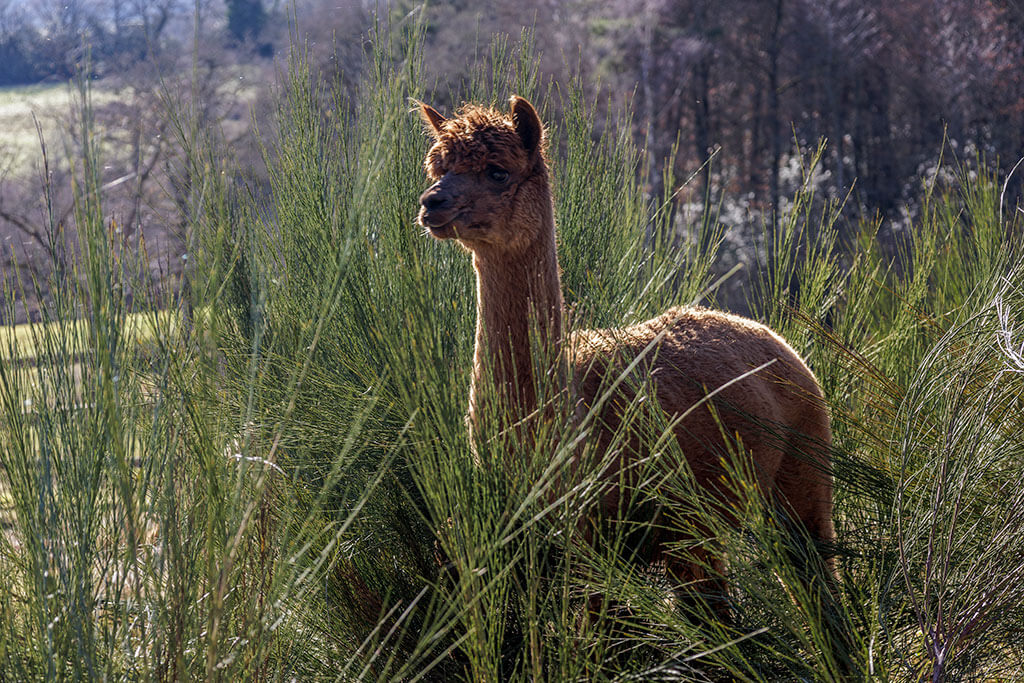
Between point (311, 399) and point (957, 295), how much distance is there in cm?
242

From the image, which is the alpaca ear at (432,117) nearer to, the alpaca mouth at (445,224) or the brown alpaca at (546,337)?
the brown alpaca at (546,337)

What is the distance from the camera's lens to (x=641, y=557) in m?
2.32

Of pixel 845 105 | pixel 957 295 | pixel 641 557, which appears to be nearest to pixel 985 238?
pixel 957 295

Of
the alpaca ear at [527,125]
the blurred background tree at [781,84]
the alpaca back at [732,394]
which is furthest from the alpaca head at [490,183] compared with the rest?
the blurred background tree at [781,84]

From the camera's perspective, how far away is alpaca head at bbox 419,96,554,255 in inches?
97.3

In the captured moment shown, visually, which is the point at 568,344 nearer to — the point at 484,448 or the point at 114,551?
the point at 484,448

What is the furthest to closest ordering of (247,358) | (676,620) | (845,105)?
(845,105) → (247,358) → (676,620)

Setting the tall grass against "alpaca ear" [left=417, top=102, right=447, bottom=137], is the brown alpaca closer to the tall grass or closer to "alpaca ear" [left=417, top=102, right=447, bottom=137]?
"alpaca ear" [left=417, top=102, right=447, bottom=137]

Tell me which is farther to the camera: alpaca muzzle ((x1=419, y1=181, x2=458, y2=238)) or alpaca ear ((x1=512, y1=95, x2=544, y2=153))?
alpaca ear ((x1=512, y1=95, x2=544, y2=153))

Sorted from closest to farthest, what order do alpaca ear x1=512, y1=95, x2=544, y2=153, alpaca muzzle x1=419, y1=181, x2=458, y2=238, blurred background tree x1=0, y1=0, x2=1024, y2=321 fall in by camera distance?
alpaca muzzle x1=419, y1=181, x2=458, y2=238 < alpaca ear x1=512, y1=95, x2=544, y2=153 < blurred background tree x1=0, y1=0, x2=1024, y2=321

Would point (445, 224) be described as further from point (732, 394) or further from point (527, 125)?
point (732, 394)

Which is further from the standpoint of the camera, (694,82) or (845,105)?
(694,82)

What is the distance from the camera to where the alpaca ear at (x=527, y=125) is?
268 centimetres

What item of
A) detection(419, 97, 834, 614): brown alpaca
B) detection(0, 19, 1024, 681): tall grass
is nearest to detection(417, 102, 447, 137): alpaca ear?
detection(419, 97, 834, 614): brown alpaca
